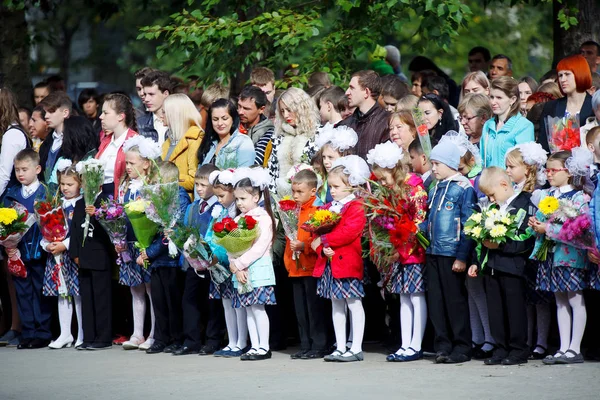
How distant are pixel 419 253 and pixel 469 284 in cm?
53

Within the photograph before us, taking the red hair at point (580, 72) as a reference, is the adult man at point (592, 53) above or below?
above

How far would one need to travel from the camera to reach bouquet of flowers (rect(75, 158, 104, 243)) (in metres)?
11.2

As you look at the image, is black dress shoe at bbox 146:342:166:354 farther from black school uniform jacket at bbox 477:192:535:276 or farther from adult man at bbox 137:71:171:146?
black school uniform jacket at bbox 477:192:535:276

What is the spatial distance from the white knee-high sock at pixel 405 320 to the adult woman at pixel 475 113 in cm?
186

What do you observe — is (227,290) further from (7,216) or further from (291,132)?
(7,216)

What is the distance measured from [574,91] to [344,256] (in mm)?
2868

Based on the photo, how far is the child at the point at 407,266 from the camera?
990 centimetres

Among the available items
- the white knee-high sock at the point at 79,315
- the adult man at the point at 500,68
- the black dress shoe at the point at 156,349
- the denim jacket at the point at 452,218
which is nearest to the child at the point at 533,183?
the denim jacket at the point at 452,218

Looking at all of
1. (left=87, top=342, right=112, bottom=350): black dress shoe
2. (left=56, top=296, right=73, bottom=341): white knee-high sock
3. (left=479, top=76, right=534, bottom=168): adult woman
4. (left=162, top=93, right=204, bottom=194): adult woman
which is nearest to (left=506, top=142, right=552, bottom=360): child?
(left=479, top=76, right=534, bottom=168): adult woman

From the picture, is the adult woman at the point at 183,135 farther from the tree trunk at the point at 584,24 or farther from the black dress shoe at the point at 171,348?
the tree trunk at the point at 584,24

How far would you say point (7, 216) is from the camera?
1179 centimetres

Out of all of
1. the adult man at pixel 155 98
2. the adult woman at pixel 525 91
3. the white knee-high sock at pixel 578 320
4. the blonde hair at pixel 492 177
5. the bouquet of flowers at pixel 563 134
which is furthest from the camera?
the adult man at pixel 155 98

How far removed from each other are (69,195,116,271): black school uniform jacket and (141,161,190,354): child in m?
0.57

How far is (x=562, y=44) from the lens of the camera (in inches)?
588
